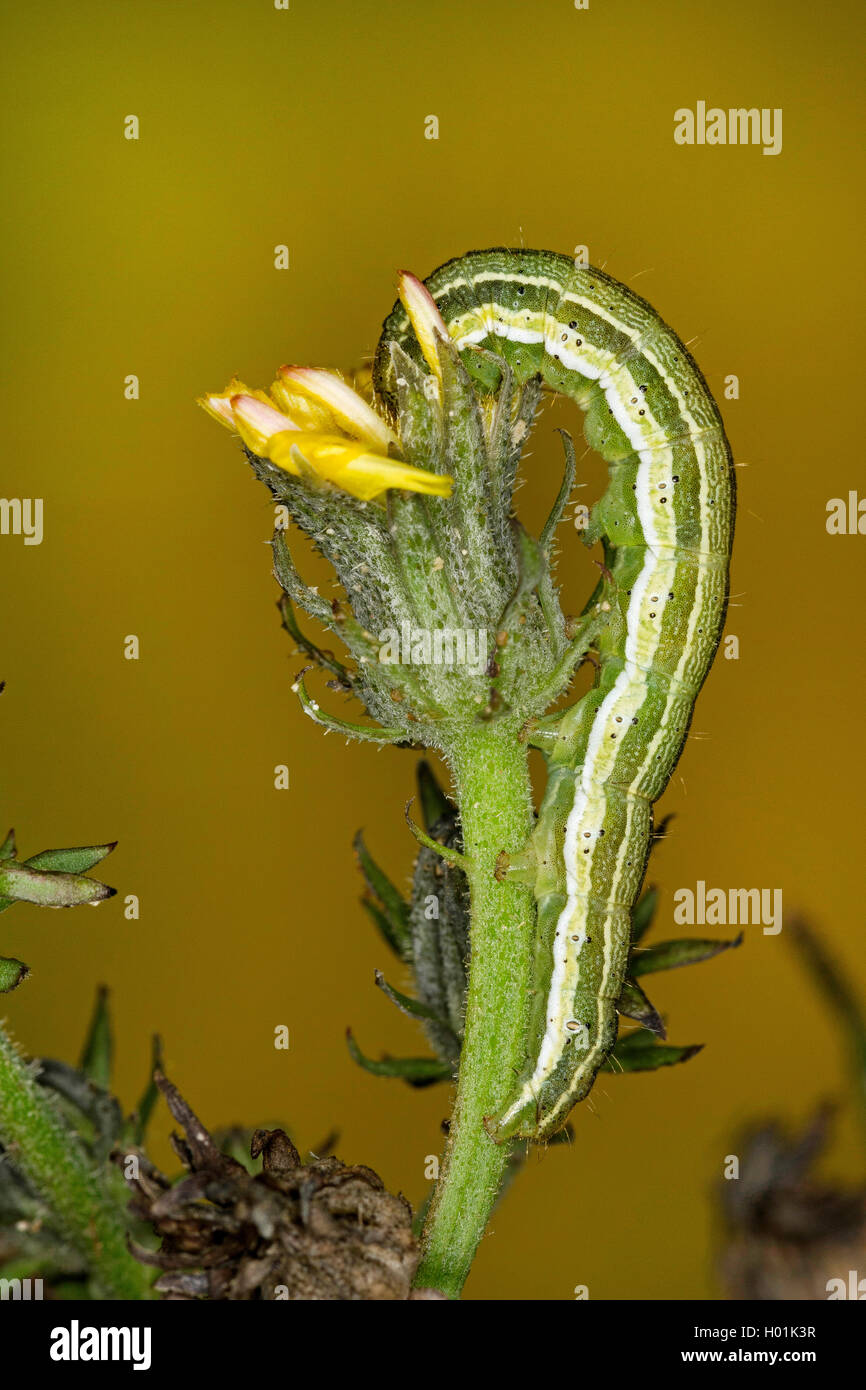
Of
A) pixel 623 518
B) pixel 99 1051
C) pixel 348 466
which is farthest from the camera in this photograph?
pixel 623 518

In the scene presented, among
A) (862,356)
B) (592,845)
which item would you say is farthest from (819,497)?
(592,845)

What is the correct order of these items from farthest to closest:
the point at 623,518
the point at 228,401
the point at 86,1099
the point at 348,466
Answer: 1. the point at 623,518
2. the point at 86,1099
3. the point at 228,401
4. the point at 348,466

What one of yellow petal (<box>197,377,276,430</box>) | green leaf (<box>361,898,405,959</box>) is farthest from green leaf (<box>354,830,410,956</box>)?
yellow petal (<box>197,377,276,430</box>)

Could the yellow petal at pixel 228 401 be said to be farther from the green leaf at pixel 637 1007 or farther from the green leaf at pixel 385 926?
the green leaf at pixel 637 1007

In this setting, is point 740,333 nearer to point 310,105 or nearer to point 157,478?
point 310,105

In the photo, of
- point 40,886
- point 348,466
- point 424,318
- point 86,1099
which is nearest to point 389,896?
point 86,1099

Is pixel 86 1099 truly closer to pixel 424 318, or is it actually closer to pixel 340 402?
pixel 340 402

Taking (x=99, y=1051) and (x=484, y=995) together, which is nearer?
(x=484, y=995)

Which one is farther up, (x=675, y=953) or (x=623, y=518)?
(x=623, y=518)
